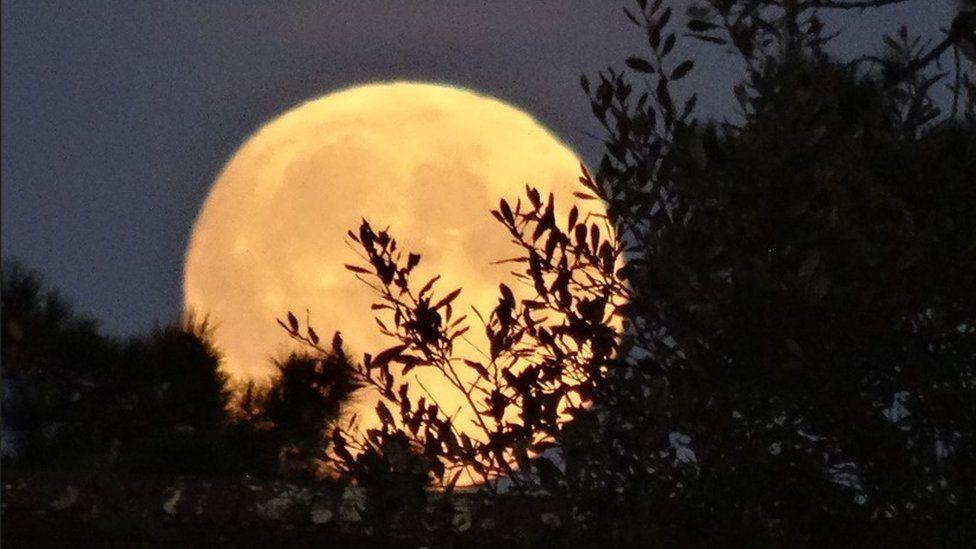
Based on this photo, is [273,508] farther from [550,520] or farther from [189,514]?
[550,520]

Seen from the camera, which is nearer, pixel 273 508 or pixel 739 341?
pixel 739 341

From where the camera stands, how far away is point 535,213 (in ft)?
18.8

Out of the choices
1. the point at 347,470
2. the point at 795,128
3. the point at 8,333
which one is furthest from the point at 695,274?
the point at 8,333

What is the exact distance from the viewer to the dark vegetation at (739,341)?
5184 millimetres

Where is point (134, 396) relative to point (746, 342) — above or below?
above

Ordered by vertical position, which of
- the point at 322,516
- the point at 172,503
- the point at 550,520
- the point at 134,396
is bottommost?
the point at 550,520

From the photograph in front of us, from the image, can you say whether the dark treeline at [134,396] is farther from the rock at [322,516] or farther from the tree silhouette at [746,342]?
the tree silhouette at [746,342]

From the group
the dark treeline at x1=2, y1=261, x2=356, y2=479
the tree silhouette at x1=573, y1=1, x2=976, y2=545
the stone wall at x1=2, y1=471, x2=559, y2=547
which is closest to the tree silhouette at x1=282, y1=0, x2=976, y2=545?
the tree silhouette at x1=573, y1=1, x2=976, y2=545

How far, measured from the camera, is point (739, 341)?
5250mm

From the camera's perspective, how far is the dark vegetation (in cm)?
518

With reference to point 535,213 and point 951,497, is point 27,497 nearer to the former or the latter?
point 535,213

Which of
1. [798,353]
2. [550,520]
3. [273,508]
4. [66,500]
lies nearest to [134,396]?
[66,500]

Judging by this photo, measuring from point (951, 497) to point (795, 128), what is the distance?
4.72ft

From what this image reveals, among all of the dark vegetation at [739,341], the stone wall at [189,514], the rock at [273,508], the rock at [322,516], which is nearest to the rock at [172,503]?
the stone wall at [189,514]
